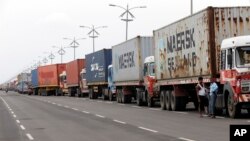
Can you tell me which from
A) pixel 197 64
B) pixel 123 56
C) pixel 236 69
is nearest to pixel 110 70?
pixel 123 56

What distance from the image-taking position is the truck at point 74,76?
6262 centimetres

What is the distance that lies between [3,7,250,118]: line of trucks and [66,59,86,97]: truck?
16483 millimetres

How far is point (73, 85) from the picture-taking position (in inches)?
2591

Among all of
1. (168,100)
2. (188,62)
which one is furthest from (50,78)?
(188,62)

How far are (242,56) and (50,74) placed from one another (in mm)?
58137

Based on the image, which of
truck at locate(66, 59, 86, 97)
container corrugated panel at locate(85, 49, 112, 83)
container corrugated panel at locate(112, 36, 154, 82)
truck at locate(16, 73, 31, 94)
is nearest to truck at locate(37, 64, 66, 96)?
truck at locate(66, 59, 86, 97)

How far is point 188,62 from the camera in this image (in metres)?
25.7

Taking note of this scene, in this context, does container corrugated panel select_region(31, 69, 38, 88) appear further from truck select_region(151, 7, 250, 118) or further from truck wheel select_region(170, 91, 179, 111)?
truck wheel select_region(170, 91, 179, 111)

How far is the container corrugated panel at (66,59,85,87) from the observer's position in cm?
6259

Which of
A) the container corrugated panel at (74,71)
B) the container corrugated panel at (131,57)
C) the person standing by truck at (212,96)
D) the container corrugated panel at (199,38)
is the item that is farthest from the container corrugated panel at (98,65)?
the person standing by truck at (212,96)

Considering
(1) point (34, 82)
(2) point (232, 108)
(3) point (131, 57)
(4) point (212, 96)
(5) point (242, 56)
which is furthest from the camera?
(1) point (34, 82)

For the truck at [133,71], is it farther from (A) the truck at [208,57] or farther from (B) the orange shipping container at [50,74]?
(B) the orange shipping container at [50,74]

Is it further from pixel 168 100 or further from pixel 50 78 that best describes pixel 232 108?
pixel 50 78

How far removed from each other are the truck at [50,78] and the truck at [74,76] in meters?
6.81
